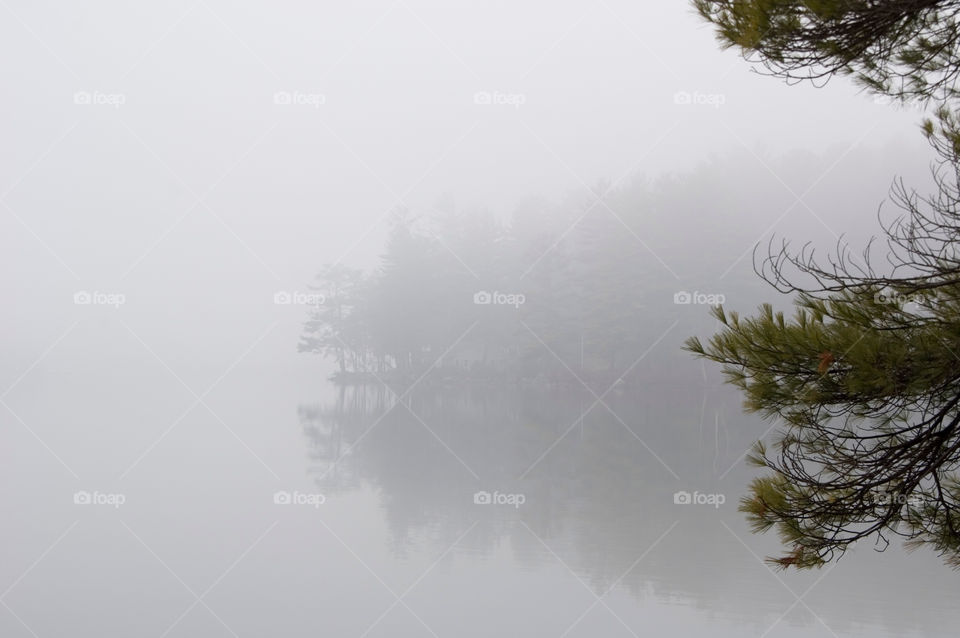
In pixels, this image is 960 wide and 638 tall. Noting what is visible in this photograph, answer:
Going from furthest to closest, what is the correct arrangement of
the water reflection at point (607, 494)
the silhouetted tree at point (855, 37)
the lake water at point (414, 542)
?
the water reflection at point (607, 494)
the lake water at point (414, 542)
the silhouetted tree at point (855, 37)

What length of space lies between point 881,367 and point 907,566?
6.56m

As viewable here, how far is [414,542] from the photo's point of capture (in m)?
9.12

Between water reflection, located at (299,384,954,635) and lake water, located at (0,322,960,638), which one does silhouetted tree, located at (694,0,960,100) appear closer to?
lake water, located at (0,322,960,638)

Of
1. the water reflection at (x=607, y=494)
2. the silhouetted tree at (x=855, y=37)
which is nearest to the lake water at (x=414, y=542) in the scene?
the water reflection at (x=607, y=494)

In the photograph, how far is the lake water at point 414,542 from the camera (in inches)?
258

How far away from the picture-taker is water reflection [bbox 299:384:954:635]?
7188mm

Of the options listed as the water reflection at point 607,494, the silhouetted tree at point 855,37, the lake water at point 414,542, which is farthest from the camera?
the water reflection at point 607,494

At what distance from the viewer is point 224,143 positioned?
168ft

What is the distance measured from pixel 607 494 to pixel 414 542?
3.60 m

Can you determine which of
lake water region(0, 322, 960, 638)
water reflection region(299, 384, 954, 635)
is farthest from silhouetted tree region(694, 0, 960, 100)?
water reflection region(299, 384, 954, 635)

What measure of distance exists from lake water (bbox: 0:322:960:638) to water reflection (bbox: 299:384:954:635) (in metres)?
0.05

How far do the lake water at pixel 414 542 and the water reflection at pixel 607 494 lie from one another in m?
0.05

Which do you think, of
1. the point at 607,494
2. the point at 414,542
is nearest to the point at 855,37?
the point at 414,542

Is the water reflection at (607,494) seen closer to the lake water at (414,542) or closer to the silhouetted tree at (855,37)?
the lake water at (414,542)
